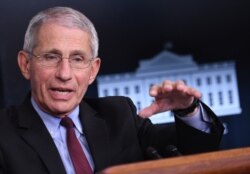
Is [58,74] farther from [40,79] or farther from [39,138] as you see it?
[39,138]

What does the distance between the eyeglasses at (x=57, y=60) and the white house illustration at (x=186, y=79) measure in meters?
1.30

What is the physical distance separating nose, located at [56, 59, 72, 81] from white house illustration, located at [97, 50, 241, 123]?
1341 millimetres

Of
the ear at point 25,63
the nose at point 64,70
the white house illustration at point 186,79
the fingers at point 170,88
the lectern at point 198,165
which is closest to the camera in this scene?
the lectern at point 198,165

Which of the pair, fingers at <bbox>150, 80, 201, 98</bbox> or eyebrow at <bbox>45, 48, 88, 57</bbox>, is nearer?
fingers at <bbox>150, 80, 201, 98</bbox>

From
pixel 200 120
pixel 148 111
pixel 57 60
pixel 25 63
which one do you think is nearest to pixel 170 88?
pixel 148 111

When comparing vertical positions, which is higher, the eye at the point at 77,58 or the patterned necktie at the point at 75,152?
the eye at the point at 77,58

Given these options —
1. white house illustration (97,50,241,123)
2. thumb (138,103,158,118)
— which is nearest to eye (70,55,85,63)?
thumb (138,103,158,118)

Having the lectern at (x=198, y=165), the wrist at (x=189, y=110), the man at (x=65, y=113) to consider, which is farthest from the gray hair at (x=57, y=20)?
the lectern at (x=198, y=165)

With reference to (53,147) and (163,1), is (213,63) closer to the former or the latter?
(163,1)

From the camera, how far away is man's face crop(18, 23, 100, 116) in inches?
54.4

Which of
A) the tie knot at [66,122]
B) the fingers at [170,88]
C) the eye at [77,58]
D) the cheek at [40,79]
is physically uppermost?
the eye at [77,58]

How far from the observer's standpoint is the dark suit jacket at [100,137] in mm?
1335

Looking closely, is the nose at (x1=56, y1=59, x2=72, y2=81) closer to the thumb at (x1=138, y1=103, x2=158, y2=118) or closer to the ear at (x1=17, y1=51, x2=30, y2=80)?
the ear at (x1=17, y1=51, x2=30, y2=80)

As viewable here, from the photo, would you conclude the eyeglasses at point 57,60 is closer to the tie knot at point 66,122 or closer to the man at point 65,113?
the man at point 65,113
